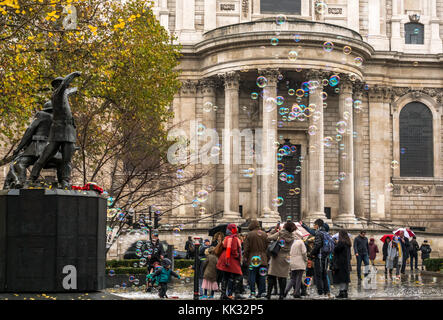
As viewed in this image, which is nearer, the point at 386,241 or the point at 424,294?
the point at 424,294

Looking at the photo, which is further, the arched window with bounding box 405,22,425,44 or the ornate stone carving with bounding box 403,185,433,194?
the arched window with bounding box 405,22,425,44

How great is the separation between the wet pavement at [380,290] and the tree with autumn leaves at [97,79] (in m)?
3.57

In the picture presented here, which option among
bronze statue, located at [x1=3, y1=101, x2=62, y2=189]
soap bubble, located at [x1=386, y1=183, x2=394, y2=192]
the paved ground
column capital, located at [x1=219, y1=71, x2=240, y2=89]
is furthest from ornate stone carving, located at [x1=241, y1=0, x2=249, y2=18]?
bronze statue, located at [x1=3, y1=101, x2=62, y2=189]

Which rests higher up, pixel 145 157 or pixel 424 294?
pixel 145 157

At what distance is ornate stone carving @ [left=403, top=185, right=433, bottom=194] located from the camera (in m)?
46.9

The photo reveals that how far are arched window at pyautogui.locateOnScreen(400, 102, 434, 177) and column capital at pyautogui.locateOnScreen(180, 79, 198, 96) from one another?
1352 cm

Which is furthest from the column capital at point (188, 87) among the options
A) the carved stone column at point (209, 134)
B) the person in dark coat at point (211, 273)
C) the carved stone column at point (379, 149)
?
the person in dark coat at point (211, 273)

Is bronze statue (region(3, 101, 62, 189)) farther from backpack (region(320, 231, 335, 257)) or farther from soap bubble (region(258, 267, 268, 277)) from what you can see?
backpack (region(320, 231, 335, 257))

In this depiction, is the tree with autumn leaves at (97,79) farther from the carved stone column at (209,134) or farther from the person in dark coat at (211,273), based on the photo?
the carved stone column at (209,134)

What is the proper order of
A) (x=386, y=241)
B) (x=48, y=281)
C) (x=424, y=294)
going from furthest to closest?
(x=386, y=241) → (x=424, y=294) → (x=48, y=281)

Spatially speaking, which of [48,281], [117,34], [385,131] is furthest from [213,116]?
[48,281]
